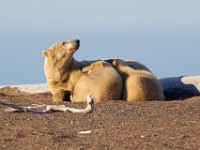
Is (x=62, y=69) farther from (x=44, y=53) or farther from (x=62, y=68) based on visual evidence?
(x=44, y=53)

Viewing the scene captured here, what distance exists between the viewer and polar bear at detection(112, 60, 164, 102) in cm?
1337

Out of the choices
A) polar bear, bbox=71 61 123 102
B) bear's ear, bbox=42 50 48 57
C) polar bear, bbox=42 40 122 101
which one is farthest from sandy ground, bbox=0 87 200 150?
bear's ear, bbox=42 50 48 57

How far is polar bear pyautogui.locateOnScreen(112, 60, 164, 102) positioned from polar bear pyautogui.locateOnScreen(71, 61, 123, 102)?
0.16 m

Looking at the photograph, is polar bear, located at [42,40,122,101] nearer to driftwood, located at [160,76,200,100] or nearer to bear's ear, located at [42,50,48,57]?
bear's ear, located at [42,50,48,57]

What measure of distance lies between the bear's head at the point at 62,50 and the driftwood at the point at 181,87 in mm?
2215

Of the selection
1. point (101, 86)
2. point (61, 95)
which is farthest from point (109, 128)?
point (61, 95)

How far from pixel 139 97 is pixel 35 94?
2674 mm

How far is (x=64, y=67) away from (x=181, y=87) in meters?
2.51

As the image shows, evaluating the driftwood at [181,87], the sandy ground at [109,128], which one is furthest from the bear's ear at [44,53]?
the sandy ground at [109,128]

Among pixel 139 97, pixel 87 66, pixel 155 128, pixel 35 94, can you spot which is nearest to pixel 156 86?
pixel 139 97

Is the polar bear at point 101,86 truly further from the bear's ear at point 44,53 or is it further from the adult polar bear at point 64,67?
the bear's ear at point 44,53

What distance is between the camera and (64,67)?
46.9 feet

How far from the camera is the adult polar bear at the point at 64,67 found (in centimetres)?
1405

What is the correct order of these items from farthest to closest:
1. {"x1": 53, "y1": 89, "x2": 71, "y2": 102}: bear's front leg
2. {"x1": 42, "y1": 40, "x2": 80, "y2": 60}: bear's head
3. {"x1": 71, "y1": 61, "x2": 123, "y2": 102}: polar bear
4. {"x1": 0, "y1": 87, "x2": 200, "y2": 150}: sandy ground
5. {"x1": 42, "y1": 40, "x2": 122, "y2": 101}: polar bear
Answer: {"x1": 42, "y1": 40, "x2": 80, "y2": 60}: bear's head
{"x1": 42, "y1": 40, "x2": 122, "y2": 101}: polar bear
{"x1": 53, "y1": 89, "x2": 71, "y2": 102}: bear's front leg
{"x1": 71, "y1": 61, "x2": 123, "y2": 102}: polar bear
{"x1": 0, "y1": 87, "x2": 200, "y2": 150}: sandy ground
